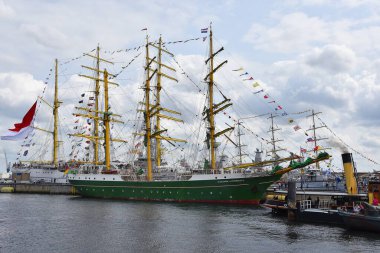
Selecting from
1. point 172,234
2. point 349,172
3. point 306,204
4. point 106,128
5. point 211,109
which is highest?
point 211,109

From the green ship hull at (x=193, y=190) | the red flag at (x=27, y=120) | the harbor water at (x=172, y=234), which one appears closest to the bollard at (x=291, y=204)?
the harbor water at (x=172, y=234)

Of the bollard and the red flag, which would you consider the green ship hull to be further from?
the red flag

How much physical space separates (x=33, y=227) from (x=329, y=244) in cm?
2389

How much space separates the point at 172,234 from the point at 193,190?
84.8 ft

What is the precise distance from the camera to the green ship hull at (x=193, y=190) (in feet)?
172

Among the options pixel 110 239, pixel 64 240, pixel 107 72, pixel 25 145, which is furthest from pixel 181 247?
pixel 25 145

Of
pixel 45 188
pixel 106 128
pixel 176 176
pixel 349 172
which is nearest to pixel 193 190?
pixel 176 176

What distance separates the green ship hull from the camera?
5247 centimetres

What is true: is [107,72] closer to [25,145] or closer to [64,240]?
[25,145]

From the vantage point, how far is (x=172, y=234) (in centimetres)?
3022

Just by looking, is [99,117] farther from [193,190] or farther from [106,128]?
[193,190]

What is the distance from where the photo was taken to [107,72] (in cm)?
7825

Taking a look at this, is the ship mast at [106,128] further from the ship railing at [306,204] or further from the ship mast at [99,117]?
the ship railing at [306,204]

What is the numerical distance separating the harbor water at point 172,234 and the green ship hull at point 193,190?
9.07 metres
